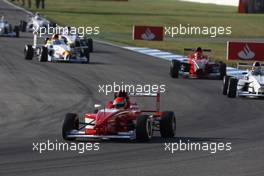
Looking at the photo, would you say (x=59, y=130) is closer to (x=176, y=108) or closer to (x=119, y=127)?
(x=119, y=127)

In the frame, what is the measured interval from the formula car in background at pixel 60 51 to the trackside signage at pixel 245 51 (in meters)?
6.45

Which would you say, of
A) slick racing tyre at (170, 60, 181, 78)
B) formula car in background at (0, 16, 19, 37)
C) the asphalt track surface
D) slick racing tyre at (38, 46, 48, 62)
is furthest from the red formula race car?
formula car in background at (0, 16, 19, 37)

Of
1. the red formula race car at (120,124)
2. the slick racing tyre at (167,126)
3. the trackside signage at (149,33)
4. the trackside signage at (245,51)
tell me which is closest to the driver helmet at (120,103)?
the red formula race car at (120,124)

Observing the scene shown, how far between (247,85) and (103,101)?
4676 mm

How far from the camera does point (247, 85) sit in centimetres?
2769

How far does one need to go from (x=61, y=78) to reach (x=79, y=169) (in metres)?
17.3

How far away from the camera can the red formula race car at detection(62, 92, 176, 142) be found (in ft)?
59.2

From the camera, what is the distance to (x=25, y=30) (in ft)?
192

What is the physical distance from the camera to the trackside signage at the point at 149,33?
4966cm

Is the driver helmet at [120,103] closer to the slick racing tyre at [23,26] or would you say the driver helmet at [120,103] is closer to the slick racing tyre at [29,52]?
the slick racing tyre at [29,52]

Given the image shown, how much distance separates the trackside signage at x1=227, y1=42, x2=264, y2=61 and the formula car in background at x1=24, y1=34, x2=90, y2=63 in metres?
6.45

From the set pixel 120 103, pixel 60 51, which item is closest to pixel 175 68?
pixel 60 51

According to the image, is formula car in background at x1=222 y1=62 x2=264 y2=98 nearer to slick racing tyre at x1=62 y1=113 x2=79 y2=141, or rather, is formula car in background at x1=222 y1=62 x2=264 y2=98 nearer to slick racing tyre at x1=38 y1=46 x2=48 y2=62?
slick racing tyre at x1=62 y1=113 x2=79 y2=141

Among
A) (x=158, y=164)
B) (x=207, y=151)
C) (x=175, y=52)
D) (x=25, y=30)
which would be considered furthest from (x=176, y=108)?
(x=25, y=30)
